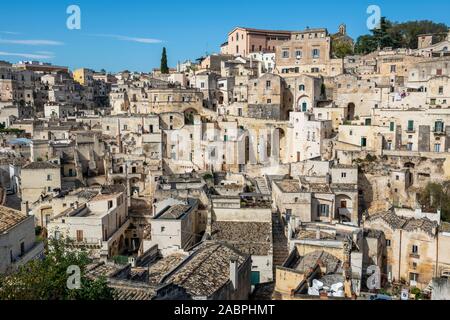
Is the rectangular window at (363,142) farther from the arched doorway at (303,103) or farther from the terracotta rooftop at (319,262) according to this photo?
the terracotta rooftop at (319,262)

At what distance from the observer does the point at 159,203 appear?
26.7 m

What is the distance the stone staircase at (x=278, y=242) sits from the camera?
73.0 ft

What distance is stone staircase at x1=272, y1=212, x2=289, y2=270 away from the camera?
73.0 ft

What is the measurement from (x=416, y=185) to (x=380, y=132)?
4.84 meters

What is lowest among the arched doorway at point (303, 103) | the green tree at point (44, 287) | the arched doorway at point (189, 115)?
the green tree at point (44, 287)

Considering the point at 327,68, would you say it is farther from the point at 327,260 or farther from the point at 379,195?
the point at 327,260

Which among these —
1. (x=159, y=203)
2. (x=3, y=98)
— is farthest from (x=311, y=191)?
(x=3, y=98)

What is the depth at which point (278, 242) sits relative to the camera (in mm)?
23906

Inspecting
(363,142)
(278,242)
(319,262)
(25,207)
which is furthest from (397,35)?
(319,262)

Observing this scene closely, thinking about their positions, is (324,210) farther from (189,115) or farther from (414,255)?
(189,115)

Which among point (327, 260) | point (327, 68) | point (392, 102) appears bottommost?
point (327, 260)

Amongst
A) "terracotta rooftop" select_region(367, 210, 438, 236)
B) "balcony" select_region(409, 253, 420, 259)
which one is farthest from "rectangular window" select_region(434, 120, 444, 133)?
"balcony" select_region(409, 253, 420, 259)

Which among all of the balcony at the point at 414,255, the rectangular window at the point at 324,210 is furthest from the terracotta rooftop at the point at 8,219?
the balcony at the point at 414,255

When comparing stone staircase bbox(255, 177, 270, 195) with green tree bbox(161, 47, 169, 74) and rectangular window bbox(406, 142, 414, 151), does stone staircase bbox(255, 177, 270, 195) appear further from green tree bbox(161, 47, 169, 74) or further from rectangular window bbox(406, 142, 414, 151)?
green tree bbox(161, 47, 169, 74)
